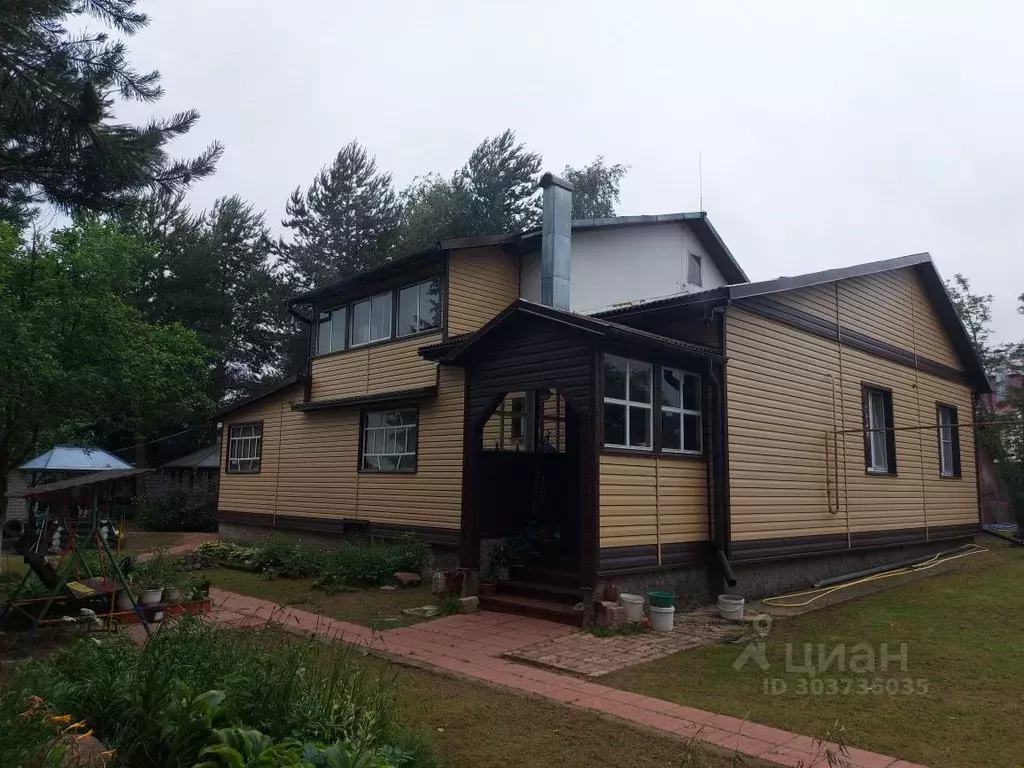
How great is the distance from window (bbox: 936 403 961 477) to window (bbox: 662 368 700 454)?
28.2 feet

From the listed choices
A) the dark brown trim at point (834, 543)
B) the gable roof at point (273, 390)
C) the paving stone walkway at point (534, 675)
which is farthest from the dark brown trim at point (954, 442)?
the gable roof at point (273, 390)

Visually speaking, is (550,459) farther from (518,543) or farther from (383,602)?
(383,602)

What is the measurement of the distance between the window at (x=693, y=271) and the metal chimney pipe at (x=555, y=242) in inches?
170

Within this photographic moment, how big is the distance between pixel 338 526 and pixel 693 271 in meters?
9.47

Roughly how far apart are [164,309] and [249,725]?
31298 mm

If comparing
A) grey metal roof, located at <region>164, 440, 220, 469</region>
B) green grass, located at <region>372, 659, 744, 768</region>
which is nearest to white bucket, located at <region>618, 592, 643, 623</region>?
green grass, located at <region>372, 659, 744, 768</region>

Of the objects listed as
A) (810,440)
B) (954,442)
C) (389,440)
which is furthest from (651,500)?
(954,442)

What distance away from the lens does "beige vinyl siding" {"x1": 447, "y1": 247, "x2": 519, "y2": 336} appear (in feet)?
44.1

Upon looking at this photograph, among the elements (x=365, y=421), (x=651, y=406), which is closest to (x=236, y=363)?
(x=365, y=421)

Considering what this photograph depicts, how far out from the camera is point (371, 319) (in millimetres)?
15258

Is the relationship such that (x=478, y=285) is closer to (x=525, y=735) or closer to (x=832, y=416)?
(x=832, y=416)

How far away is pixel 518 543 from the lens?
1055cm

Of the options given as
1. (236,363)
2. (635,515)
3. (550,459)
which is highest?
(236,363)

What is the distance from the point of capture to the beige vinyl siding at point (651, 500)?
347 inches
